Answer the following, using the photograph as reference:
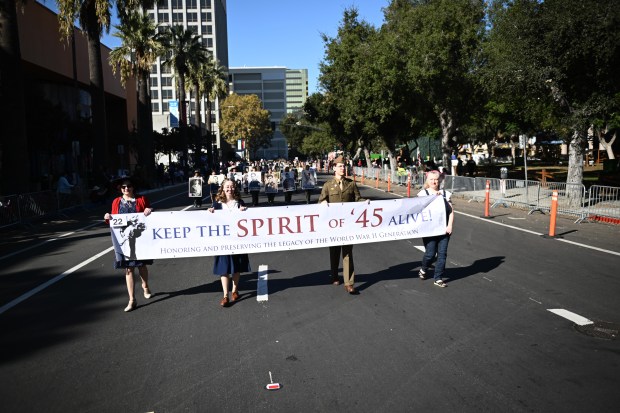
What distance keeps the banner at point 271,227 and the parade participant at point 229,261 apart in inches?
3.5

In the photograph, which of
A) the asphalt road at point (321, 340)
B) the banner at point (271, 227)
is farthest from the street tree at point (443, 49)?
the banner at point (271, 227)

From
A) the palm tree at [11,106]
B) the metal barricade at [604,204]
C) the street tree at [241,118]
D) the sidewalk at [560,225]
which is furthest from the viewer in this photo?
the street tree at [241,118]

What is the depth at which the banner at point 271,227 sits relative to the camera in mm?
7758

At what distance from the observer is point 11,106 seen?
2041cm

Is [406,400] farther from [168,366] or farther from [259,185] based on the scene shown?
[259,185]

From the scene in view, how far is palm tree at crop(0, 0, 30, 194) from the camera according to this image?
2028cm

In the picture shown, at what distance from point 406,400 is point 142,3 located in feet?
105

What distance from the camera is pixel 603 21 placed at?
16125 mm

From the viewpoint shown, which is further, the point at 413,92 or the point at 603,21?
the point at 413,92

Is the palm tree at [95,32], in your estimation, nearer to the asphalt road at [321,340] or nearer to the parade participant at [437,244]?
the asphalt road at [321,340]

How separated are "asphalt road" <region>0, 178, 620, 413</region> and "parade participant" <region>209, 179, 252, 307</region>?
1.02ft

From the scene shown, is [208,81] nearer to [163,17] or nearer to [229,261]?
[229,261]

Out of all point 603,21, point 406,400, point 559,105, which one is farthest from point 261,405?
point 559,105

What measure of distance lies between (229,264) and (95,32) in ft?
82.7
